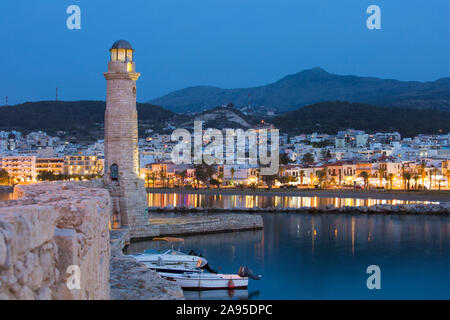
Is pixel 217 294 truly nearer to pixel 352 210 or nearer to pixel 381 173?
pixel 352 210

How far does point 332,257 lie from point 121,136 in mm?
7243

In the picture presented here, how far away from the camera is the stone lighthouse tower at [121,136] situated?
1548 cm

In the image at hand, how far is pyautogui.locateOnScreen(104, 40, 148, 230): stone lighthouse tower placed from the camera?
15480mm

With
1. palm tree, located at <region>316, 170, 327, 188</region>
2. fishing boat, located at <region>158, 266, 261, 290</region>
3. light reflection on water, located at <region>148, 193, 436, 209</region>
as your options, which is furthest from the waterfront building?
fishing boat, located at <region>158, 266, 261, 290</region>

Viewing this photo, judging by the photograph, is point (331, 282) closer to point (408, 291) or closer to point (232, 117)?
point (408, 291)

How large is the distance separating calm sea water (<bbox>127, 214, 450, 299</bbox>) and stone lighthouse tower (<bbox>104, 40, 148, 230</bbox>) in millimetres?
1387

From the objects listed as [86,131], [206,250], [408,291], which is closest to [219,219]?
[206,250]

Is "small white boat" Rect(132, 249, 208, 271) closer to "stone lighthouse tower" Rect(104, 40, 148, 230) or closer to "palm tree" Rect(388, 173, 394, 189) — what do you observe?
Answer: "stone lighthouse tower" Rect(104, 40, 148, 230)

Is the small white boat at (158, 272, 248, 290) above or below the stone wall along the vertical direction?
Result: below

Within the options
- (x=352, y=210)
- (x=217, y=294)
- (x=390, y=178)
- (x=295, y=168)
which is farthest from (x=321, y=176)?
(x=217, y=294)

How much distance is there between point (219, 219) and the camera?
800 inches

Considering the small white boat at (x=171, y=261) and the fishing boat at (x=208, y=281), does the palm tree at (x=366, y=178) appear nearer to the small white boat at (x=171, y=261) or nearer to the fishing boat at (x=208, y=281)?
the small white boat at (x=171, y=261)

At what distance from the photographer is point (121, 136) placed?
614 inches

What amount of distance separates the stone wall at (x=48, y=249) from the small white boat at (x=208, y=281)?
7.95 meters
